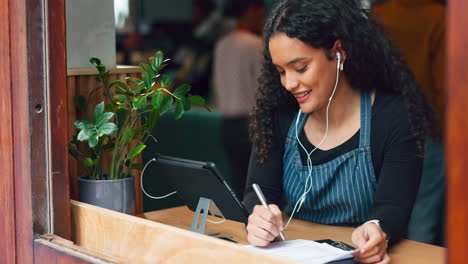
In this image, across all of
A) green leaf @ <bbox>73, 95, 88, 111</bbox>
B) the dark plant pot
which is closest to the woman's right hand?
the dark plant pot

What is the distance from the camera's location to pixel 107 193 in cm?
183

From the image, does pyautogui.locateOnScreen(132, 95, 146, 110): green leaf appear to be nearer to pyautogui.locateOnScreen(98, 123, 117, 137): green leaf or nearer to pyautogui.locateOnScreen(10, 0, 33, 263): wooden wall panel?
pyautogui.locateOnScreen(98, 123, 117, 137): green leaf

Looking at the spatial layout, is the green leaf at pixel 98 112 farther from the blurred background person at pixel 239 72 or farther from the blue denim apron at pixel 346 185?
the blurred background person at pixel 239 72

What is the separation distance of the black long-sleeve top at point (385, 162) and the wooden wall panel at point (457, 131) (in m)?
0.80

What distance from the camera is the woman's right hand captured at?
1.63 m

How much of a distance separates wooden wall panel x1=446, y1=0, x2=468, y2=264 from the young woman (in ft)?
2.78

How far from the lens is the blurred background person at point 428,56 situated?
301cm

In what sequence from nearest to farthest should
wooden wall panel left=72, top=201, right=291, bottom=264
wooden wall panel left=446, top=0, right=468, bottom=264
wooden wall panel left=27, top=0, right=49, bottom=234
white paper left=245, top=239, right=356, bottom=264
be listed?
wooden wall panel left=446, top=0, right=468, bottom=264
wooden wall panel left=72, top=201, right=291, bottom=264
white paper left=245, top=239, right=356, bottom=264
wooden wall panel left=27, top=0, right=49, bottom=234

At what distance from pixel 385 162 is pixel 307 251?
0.49m

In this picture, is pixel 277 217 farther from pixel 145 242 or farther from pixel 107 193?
Answer: pixel 107 193

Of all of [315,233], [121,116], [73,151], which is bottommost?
[315,233]

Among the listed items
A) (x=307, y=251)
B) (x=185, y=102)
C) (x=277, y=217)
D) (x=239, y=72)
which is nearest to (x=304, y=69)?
(x=185, y=102)

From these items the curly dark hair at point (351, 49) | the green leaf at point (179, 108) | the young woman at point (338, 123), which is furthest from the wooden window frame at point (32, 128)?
the curly dark hair at point (351, 49)

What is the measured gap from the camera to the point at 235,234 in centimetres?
185
